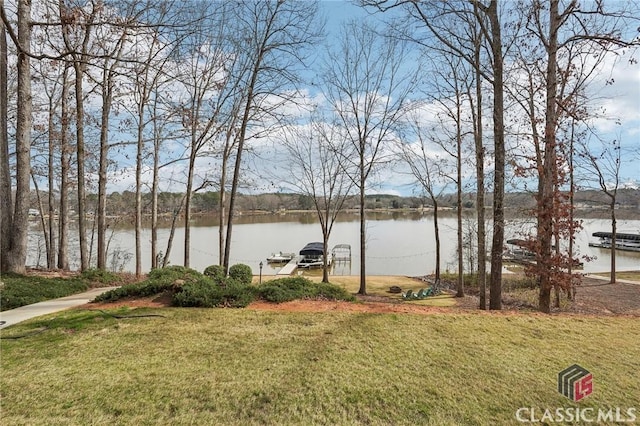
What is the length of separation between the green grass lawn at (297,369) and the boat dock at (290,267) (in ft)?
56.8

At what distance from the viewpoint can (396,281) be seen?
1675 centimetres

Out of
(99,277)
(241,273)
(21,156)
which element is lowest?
(99,277)

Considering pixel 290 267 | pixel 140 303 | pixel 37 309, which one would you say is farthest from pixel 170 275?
pixel 290 267

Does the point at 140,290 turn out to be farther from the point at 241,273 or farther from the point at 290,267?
the point at 290,267

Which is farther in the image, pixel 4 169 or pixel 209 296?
pixel 4 169

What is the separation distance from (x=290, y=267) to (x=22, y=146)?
1831 cm

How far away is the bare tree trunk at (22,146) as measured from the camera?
632 cm

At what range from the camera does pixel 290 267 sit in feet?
A: 77.8

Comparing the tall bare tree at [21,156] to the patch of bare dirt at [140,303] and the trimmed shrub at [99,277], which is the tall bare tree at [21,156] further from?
the patch of bare dirt at [140,303]

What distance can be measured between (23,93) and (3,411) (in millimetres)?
6455

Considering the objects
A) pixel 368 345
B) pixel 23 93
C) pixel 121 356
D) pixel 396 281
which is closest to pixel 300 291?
pixel 368 345

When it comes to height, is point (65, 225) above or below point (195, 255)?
above

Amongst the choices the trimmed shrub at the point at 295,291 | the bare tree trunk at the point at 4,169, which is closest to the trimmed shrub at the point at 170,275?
the trimmed shrub at the point at 295,291

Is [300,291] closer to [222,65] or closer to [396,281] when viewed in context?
[222,65]
